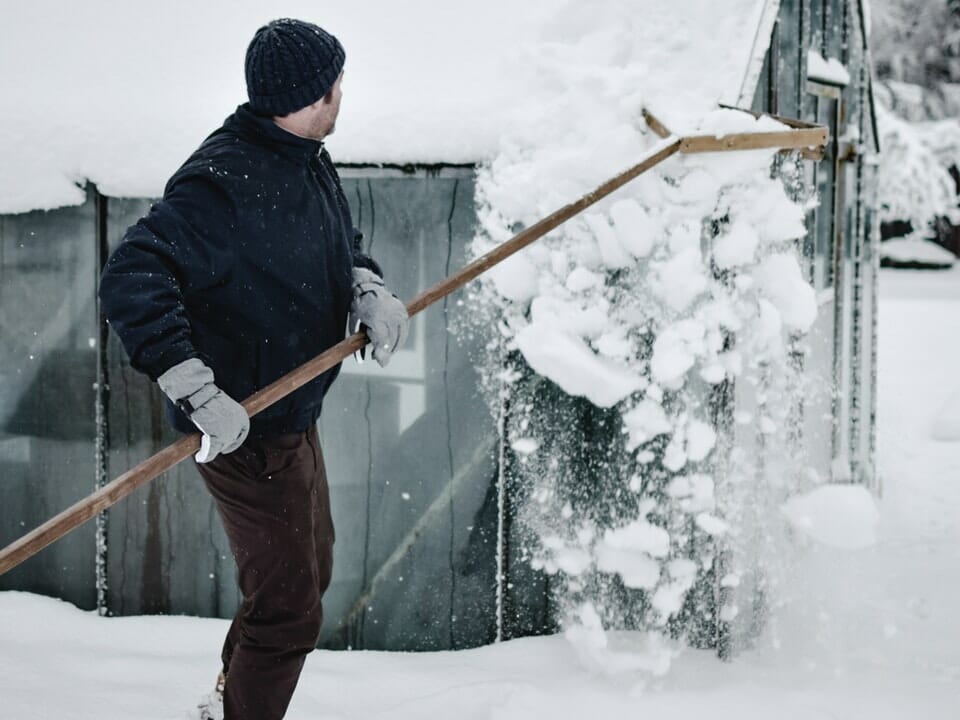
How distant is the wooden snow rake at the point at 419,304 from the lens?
6.54 ft

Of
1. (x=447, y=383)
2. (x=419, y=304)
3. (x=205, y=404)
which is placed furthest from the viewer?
(x=447, y=383)

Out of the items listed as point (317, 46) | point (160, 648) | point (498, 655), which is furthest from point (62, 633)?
point (317, 46)

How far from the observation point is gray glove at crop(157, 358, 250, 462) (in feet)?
6.52

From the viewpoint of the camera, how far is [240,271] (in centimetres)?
219

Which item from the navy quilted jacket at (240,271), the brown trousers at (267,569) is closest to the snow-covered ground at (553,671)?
the brown trousers at (267,569)

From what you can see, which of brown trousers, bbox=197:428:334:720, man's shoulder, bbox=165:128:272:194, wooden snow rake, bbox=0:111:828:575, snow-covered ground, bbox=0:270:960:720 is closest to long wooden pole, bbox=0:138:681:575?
wooden snow rake, bbox=0:111:828:575

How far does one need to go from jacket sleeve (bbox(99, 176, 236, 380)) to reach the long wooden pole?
→ 0.22 meters

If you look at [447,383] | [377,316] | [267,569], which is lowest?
[267,569]

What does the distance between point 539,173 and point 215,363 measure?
1436mm

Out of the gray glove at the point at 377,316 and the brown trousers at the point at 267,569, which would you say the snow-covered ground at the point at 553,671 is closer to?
the brown trousers at the point at 267,569

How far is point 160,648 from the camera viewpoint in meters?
3.36

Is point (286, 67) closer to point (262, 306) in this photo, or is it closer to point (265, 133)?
point (265, 133)

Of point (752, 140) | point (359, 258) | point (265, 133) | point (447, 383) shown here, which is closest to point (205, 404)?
point (265, 133)

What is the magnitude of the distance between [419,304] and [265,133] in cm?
67
